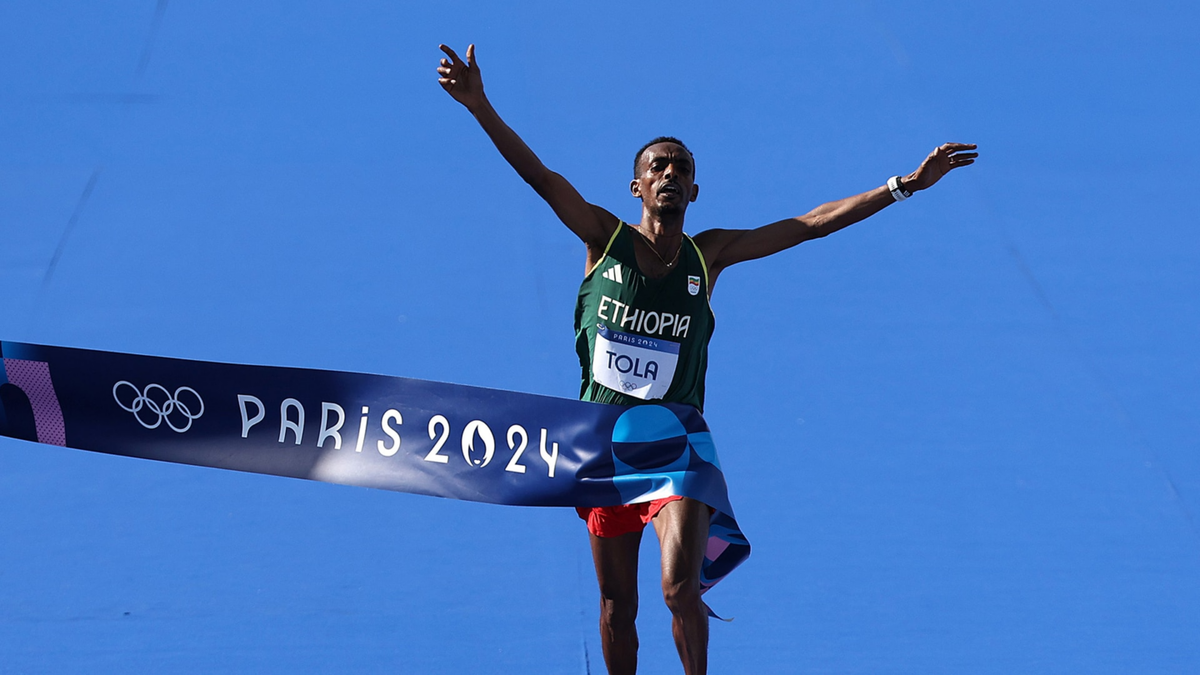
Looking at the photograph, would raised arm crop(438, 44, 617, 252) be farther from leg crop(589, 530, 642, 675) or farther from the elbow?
leg crop(589, 530, 642, 675)

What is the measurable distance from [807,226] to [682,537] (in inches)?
51.1

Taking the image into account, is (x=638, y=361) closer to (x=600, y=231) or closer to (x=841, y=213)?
(x=600, y=231)

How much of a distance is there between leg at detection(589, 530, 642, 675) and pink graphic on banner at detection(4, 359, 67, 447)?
1972 mm

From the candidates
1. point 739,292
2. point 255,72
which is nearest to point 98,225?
point 255,72

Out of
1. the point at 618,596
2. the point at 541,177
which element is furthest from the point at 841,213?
Answer: the point at 618,596

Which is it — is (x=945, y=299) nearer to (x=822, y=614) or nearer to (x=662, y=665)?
(x=822, y=614)

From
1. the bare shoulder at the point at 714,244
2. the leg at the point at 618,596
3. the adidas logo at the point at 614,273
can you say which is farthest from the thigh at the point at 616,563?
the bare shoulder at the point at 714,244

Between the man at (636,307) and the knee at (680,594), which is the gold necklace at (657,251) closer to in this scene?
the man at (636,307)

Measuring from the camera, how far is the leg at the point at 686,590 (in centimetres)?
374

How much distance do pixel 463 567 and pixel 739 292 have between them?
294 centimetres

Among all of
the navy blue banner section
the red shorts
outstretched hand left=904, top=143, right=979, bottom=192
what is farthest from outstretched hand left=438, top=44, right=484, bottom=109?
outstretched hand left=904, top=143, right=979, bottom=192

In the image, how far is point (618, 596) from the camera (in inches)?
166

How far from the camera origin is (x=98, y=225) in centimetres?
794

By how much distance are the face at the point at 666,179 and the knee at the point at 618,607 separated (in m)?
1.34
